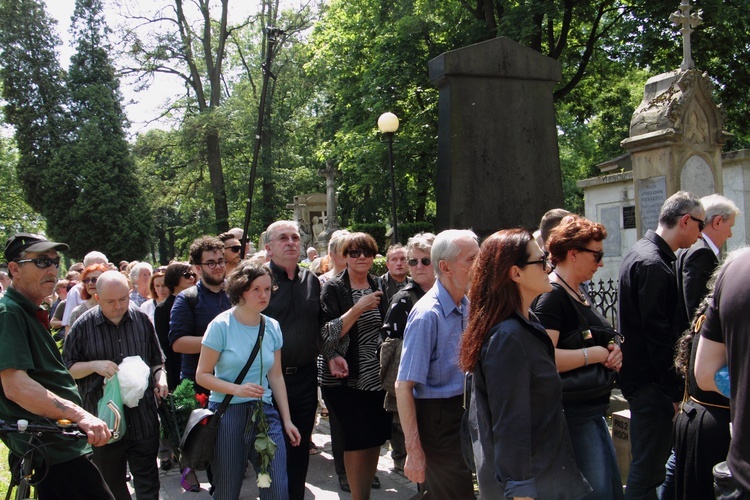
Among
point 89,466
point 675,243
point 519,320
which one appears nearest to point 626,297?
point 675,243

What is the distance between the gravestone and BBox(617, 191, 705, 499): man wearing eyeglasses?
3217 millimetres

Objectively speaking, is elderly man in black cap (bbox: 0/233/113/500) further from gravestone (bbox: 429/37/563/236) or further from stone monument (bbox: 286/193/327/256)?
stone monument (bbox: 286/193/327/256)

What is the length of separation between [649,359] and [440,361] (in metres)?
1.44

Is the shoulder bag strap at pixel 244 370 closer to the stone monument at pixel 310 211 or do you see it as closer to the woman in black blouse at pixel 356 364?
the woman in black blouse at pixel 356 364

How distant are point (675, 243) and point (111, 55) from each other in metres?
35.8

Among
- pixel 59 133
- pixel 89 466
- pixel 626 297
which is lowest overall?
pixel 89 466

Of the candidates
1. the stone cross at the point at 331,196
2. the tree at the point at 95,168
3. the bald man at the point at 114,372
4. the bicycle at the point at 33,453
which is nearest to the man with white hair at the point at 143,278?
the bald man at the point at 114,372

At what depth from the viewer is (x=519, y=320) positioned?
8.88 ft

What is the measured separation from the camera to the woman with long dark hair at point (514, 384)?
2559 mm

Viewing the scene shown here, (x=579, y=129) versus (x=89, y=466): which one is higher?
(x=579, y=129)

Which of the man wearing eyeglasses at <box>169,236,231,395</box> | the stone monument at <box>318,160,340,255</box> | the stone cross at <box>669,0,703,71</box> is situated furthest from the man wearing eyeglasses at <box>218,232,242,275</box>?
the stone monument at <box>318,160,340,255</box>

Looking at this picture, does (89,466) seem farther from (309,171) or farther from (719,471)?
(309,171)

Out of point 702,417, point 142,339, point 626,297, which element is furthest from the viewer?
point 142,339

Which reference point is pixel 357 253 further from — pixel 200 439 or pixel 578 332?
pixel 578 332
